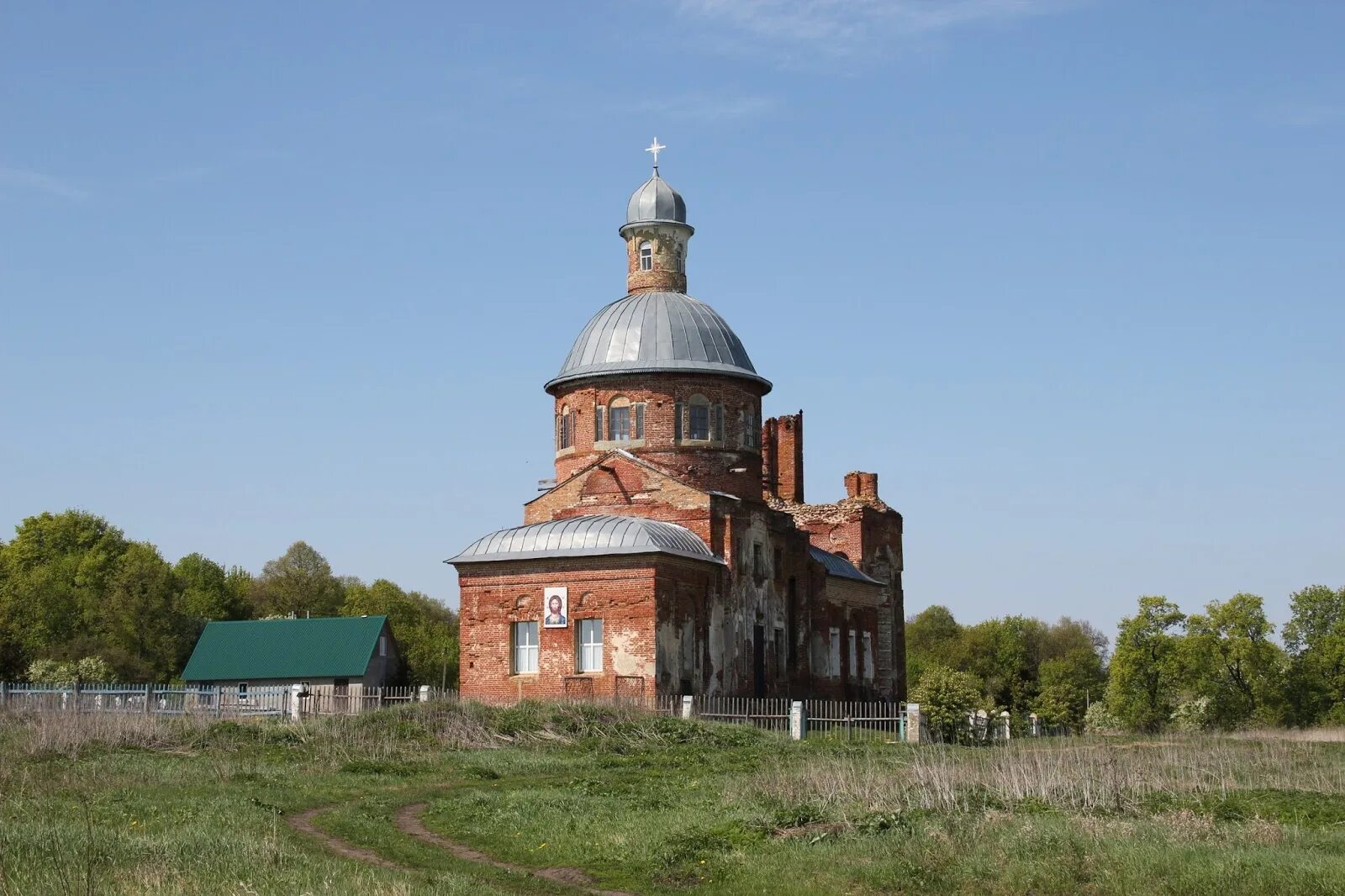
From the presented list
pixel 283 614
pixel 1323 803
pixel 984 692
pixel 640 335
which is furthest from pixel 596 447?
pixel 283 614

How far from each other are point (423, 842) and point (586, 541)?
18203mm

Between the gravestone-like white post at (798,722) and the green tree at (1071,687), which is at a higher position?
the gravestone-like white post at (798,722)

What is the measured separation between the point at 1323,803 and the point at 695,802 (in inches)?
292

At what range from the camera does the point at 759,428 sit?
42.7 meters

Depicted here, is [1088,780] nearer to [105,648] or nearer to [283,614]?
[105,648]

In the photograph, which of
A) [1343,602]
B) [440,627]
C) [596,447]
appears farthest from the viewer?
[440,627]

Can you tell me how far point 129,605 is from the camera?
61875 mm

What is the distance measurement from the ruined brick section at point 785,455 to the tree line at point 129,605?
793 inches

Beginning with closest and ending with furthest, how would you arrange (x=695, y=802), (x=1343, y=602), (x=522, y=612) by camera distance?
(x=695, y=802), (x=522, y=612), (x=1343, y=602)

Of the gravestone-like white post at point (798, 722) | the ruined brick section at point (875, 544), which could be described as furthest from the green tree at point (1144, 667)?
the gravestone-like white post at point (798, 722)

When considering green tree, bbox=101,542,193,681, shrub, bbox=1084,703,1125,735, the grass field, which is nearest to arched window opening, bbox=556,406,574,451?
the grass field

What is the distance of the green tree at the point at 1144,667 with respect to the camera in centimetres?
5228

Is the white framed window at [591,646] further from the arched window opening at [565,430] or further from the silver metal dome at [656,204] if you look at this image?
the silver metal dome at [656,204]

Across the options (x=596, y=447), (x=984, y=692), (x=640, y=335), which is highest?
(x=640, y=335)
